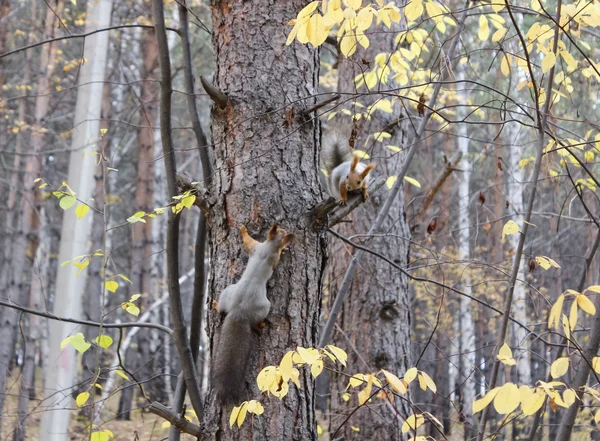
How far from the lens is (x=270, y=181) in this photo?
7.89ft

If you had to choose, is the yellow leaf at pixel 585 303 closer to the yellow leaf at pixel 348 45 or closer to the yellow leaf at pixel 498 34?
the yellow leaf at pixel 348 45

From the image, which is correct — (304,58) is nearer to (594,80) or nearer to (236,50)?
(236,50)

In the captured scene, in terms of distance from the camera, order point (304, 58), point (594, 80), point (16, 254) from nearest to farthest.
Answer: point (304, 58), point (594, 80), point (16, 254)

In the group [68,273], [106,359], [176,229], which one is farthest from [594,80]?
[106,359]

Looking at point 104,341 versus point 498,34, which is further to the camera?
point 498,34

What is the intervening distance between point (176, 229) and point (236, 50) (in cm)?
76

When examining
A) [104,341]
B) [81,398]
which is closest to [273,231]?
[104,341]

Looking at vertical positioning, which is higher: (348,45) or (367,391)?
(348,45)

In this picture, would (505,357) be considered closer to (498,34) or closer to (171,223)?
(171,223)

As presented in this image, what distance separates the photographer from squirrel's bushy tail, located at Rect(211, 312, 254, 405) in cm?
227

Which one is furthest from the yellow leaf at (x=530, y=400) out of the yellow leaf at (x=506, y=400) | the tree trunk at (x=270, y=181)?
the tree trunk at (x=270, y=181)

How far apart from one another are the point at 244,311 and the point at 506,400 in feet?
3.33

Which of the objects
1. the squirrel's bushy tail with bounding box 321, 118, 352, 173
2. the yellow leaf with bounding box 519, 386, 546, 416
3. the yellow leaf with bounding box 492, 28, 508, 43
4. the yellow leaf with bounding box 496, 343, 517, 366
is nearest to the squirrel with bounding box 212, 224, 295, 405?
the yellow leaf with bounding box 496, 343, 517, 366

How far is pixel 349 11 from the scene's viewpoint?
2.05 metres
